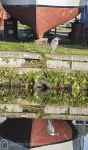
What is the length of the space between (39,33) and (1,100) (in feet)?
18.4

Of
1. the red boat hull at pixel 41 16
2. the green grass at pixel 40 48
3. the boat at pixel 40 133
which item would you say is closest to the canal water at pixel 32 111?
the boat at pixel 40 133

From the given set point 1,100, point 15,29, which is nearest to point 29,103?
point 1,100

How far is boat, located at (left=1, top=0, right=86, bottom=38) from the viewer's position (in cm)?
2708

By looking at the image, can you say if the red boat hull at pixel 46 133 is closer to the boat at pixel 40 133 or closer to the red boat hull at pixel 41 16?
the boat at pixel 40 133

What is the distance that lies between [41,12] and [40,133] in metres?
8.49

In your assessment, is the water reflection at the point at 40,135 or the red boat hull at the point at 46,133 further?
the red boat hull at the point at 46,133

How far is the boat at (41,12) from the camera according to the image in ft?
88.8

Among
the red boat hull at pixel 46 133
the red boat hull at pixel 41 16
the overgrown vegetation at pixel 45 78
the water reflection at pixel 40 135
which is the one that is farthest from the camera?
the red boat hull at pixel 41 16

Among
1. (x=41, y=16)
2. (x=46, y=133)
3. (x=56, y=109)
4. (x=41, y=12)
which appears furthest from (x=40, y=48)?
(x=46, y=133)

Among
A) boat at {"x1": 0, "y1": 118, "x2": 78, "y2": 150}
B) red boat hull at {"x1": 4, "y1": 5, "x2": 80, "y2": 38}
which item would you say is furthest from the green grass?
boat at {"x1": 0, "y1": 118, "x2": 78, "y2": 150}

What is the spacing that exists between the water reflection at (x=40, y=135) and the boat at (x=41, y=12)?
751 cm

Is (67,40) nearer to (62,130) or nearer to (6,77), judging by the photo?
(6,77)

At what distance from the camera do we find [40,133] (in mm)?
19797

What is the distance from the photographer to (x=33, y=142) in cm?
1891
